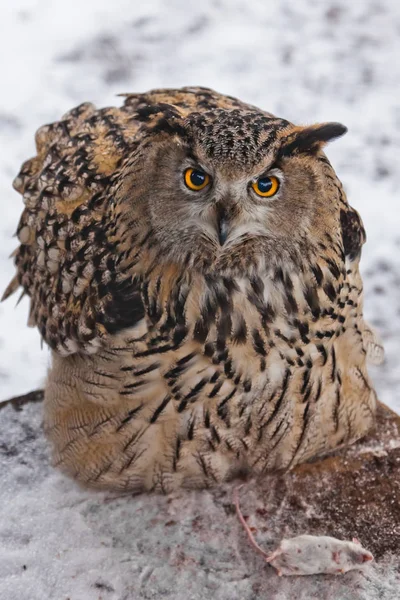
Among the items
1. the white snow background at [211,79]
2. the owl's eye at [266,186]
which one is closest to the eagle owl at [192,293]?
the owl's eye at [266,186]

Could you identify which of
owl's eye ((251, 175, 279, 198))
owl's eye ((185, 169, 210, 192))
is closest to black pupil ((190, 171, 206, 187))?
owl's eye ((185, 169, 210, 192))

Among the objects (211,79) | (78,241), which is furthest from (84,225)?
(211,79)

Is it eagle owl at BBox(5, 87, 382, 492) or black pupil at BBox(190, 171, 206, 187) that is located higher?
black pupil at BBox(190, 171, 206, 187)

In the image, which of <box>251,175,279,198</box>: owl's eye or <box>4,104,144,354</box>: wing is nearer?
<box>251,175,279,198</box>: owl's eye

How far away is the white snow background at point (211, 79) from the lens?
3.94 meters

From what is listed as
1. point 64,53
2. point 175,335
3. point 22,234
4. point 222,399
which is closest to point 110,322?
point 175,335

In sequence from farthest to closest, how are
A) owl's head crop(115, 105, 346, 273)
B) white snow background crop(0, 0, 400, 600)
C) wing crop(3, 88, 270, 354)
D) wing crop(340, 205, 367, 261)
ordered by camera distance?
white snow background crop(0, 0, 400, 600), wing crop(340, 205, 367, 261), wing crop(3, 88, 270, 354), owl's head crop(115, 105, 346, 273)

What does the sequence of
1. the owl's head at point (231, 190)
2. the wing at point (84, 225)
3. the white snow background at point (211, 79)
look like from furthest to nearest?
the white snow background at point (211, 79) < the wing at point (84, 225) < the owl's head at point (231, 190)

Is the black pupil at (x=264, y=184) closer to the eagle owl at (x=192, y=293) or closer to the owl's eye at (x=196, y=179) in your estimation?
the eagle owl at (x=192, y=293)

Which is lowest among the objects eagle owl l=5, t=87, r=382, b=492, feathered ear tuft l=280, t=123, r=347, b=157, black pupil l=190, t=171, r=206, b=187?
eagle owl l=5, t=87, r=382, b=492

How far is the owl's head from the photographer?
2109 millimetres

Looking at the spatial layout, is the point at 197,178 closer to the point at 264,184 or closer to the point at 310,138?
the point at 264,184

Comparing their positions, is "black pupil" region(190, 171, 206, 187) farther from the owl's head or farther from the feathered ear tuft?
the feathered ear tuft

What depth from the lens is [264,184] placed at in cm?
215
